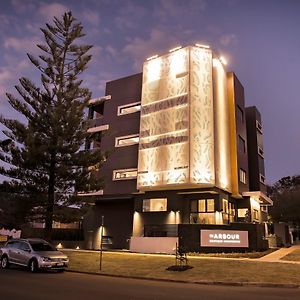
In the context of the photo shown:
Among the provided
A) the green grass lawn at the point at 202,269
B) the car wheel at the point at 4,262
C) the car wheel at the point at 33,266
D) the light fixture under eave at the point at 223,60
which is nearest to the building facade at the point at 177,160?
the light fixture under eave at the point at 223,60

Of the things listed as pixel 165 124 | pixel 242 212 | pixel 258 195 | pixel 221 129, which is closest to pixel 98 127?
pixel 165 124

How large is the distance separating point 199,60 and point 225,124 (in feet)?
21.4

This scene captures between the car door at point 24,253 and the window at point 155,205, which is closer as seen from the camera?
the car door at point 24,253

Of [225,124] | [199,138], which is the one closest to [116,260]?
[199,138]

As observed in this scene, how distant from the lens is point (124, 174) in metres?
36.8

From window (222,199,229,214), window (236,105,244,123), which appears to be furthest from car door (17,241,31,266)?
window (236,105,244,123)

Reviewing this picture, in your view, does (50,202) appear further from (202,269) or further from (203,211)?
(203,211)

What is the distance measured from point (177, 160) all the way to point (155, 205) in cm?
481

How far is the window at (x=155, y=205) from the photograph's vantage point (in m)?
33.7

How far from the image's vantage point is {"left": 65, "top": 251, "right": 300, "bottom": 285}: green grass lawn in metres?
16.2

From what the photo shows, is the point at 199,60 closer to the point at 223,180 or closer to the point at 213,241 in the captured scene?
the point at 223,180

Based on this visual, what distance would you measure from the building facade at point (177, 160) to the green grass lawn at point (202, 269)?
21.4 ft

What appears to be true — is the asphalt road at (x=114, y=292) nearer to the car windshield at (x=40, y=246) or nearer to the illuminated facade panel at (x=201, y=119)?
the car windshield at (x=40, y=246)

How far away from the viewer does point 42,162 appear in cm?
2538
